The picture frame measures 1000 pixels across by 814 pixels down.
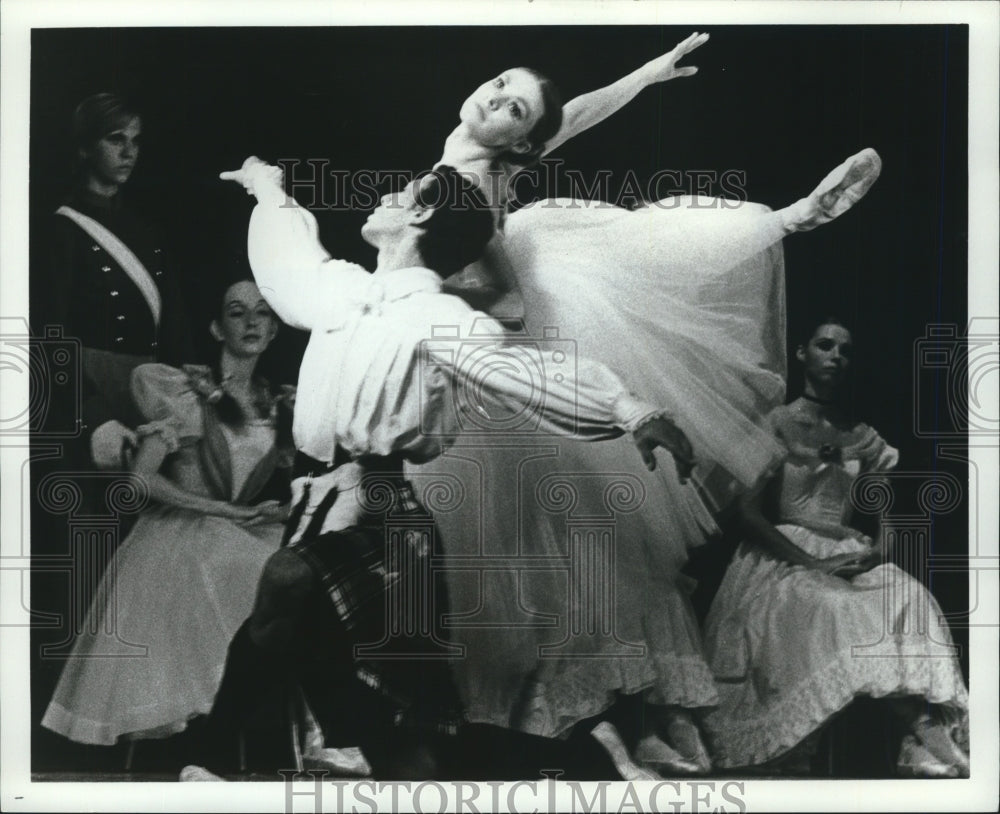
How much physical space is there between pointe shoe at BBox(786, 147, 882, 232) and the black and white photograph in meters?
0.01

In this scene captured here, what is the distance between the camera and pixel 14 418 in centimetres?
358

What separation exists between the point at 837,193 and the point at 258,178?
2.24 metres

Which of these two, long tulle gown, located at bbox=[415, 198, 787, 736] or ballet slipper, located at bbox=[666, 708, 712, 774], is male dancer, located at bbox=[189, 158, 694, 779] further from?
ballet slipper, located at bbox=[666, 708, 712, 774]

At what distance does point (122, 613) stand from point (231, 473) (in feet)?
2.24

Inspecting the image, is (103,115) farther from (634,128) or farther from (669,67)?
(669,67)

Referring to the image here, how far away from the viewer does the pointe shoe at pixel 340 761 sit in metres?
3.50

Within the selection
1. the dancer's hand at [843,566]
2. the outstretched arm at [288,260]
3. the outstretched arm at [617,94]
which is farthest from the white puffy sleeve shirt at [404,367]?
the dancer's hand at [843,566]

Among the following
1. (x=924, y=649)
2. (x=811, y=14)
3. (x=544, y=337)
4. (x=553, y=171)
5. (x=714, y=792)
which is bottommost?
(x=714, y=792)

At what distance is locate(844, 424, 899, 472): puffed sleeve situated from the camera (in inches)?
140

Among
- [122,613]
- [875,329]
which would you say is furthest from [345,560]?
[875,329]

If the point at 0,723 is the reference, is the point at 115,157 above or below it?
above

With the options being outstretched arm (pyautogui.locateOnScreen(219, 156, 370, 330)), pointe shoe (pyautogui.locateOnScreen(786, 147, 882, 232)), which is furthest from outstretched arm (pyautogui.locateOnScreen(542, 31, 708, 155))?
outstretched arm (pyautogui.locateOnScreen(219, 156, 370, 330))

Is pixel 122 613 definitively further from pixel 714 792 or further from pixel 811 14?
pixel 811 14

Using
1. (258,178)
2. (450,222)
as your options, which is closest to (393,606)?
(450,222)
